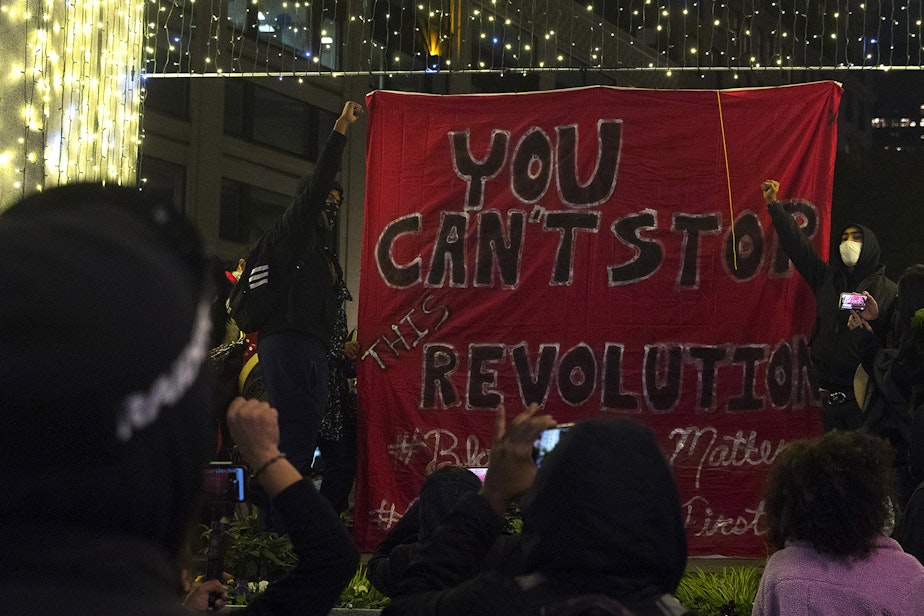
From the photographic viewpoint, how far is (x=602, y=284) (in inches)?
304

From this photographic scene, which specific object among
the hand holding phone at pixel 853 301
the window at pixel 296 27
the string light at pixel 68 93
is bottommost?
the hand holding phone at pixel 853 301

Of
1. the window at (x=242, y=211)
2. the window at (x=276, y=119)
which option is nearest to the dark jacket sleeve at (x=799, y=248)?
the window at (x=242, y=211)

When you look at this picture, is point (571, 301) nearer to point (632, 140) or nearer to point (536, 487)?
point (632, 140)

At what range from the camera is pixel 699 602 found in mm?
5781

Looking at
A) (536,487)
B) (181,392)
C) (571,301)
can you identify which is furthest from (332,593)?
(571,301)

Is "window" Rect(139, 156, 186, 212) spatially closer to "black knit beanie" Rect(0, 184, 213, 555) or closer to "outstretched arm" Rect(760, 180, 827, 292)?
"outstretched arm" Rect(760, 180, 827, 292)

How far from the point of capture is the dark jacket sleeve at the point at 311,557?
6.98 ft

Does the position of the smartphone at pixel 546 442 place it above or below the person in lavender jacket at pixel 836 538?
above

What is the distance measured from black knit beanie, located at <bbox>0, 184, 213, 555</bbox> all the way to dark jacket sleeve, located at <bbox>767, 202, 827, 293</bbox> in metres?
6.78

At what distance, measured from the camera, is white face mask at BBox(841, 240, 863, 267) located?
24.5 ft

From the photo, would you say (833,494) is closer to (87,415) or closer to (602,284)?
(87,415)

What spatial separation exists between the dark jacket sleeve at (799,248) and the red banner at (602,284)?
18 centimetres

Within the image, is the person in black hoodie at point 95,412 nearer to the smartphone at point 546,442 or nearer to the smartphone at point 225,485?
the smartphone at point 546,442

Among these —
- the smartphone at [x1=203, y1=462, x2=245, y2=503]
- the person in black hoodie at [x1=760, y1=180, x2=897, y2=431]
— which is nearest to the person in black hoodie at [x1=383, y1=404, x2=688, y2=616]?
the smartphone at [x1=203, y1=462, x2=245, y2=503]
